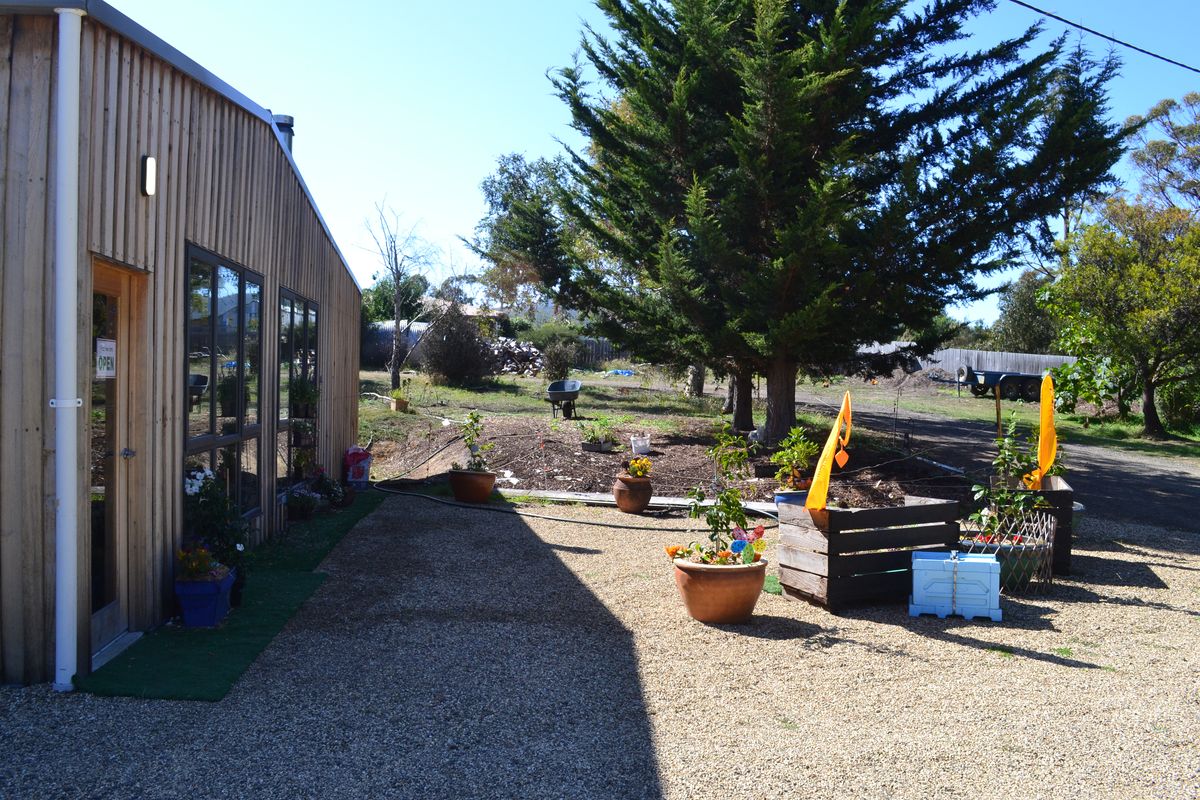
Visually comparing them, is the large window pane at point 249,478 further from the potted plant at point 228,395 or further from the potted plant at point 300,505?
the potted plant at point 300,505

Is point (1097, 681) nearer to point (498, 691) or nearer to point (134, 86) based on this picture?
point (498, 691)

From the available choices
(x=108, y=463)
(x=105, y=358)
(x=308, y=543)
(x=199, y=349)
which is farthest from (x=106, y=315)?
(x=308, y=543)

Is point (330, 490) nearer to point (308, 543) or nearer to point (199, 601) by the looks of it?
point (308, 543)

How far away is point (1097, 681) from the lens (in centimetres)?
488

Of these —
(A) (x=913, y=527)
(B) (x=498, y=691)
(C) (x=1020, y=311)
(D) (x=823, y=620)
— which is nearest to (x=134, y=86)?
(B) (x=498, y=691)

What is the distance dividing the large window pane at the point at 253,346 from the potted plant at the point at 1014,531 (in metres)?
5.70

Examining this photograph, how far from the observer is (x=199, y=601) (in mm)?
5090

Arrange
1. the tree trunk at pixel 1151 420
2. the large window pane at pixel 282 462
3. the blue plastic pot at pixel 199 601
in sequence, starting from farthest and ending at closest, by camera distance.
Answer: the tree trunk at pixel 1151 420, the large window pane at pixel 282 462, the blue plastic pot at pixel 199 601

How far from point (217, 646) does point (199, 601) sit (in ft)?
1.33

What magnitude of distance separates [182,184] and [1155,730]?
5.88 meters

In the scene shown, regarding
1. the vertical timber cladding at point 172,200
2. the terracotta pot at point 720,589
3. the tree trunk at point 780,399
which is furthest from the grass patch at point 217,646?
the tree trunk at point 780,399

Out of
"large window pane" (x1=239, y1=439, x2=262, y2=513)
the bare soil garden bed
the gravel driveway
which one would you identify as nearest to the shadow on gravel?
the gravel driveway

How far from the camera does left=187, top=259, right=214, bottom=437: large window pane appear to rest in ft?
18.2

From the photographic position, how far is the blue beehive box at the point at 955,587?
6.11 metres
